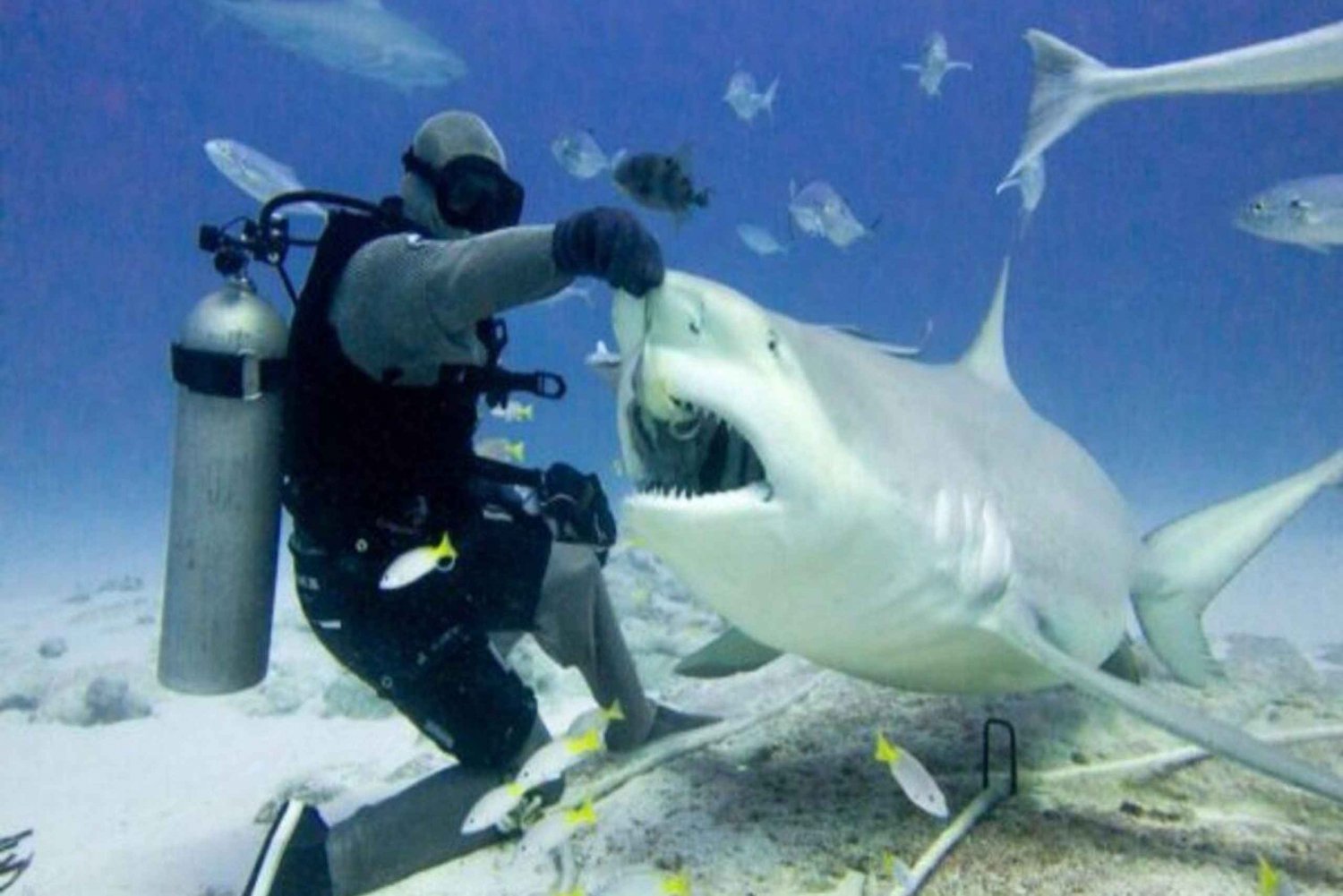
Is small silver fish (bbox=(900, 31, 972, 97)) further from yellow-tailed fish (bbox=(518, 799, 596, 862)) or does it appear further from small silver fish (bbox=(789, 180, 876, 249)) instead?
yellow-tailed fish (bbox=(518, 799, 596, 862))

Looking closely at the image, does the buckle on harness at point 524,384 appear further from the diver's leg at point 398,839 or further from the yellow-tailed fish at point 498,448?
the yellow-tailed fish at point 498,448

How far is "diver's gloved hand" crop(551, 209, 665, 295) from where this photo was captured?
2439mm

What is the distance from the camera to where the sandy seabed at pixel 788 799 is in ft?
10.2

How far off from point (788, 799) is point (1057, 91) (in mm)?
2761

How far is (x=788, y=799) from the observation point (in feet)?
12.4

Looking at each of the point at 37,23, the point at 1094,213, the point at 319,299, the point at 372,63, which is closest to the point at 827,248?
the point at 1094,213

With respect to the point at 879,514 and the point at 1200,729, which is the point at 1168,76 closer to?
the point at 879,514

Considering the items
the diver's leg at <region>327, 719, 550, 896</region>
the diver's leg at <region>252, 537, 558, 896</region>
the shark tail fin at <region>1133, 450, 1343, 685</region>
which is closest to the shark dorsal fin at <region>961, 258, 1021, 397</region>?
the shark tail fin at <region>1133, 450, 1343, 685</region>

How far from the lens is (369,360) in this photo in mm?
3803

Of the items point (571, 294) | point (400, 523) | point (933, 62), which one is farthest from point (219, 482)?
point (571, 294)

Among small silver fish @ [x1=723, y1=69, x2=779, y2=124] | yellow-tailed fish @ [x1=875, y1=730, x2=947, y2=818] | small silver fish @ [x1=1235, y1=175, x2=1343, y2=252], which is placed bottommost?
yellow-tailed fish @ [x1=875, y1=730, x2=947, y2=818]

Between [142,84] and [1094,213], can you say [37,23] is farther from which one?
[1094,213]

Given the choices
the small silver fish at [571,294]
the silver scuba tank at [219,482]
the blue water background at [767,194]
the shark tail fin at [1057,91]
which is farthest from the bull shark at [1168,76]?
the blue water background at [767,194]

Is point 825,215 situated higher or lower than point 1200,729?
higher
